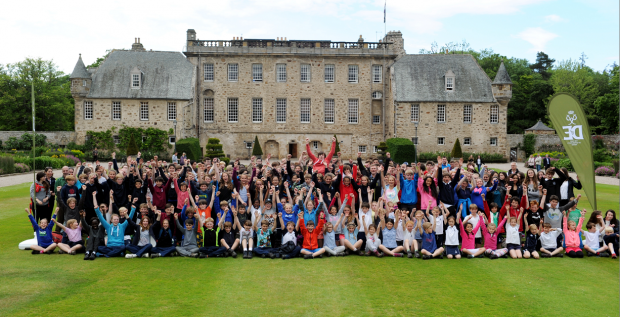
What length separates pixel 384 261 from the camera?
37.0 ft

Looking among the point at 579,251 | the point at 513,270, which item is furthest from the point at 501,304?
the point at 579,251

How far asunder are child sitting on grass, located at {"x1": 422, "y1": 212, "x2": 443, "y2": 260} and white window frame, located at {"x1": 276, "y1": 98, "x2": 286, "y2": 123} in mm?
35606

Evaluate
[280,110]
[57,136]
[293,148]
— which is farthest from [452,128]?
[57,136]

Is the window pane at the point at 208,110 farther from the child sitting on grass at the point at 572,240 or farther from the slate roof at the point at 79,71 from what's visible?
the child sitting on grass at the point at 572,240

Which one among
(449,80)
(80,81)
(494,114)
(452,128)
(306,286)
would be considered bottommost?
(306,286)

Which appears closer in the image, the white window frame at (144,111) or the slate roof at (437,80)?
the white window frame at (144,111)

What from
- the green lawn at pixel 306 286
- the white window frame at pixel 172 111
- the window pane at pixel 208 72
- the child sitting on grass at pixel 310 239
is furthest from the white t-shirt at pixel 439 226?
the window pane at pixel 208 72

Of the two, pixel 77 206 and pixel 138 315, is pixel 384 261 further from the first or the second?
pixel 77 206

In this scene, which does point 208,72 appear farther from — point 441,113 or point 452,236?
point 452,236

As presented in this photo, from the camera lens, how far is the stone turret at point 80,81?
143ft

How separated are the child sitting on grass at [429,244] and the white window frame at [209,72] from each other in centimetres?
3725

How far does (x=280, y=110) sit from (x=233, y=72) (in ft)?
18.6

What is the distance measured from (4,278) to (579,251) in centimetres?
1275

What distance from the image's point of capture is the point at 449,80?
46.0m
